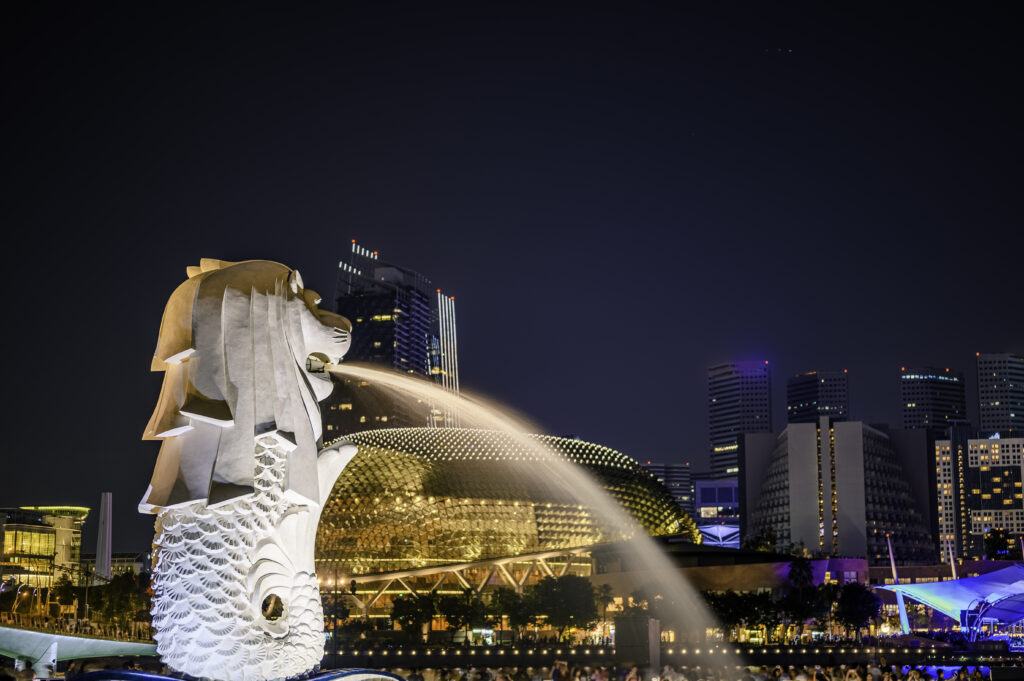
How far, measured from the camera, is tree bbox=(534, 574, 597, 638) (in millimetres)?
52781

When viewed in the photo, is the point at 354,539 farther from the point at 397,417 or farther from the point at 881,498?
the point at 397,417

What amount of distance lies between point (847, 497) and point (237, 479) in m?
117

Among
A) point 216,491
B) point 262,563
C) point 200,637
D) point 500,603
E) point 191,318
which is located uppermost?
point 191,318

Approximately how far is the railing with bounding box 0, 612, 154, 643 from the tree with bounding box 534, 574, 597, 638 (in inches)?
716

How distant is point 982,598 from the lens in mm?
57469

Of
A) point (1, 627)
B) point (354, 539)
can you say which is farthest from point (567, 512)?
point (1, 627)

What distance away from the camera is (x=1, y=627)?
2556cm

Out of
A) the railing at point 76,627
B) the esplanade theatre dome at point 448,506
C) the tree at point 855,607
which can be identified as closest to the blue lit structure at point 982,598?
the tree at point 855,607

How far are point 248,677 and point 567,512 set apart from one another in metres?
56.3

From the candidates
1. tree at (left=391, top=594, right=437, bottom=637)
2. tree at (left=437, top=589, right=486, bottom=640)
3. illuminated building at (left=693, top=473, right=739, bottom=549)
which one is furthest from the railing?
illuminated building at (left=693, top=473, right=739, bottom=549)

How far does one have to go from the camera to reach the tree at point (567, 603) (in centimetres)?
5278

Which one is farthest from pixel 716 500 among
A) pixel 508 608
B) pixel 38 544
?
pixel 508 608

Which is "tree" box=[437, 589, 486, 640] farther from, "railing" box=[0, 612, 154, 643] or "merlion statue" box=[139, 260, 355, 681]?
"merlion statue" box=[139, 260, 355, 681]

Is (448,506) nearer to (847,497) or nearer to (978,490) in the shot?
(847,497)
